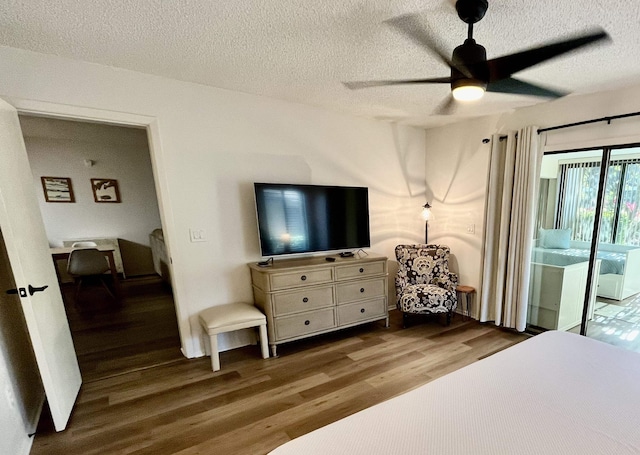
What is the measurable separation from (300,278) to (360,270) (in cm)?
71

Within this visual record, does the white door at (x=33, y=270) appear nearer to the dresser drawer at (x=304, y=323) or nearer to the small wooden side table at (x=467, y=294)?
the dresser drawer at (x=304, y=323)

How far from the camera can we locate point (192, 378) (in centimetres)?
236

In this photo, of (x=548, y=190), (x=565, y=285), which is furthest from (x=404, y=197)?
(x=565, y=285)

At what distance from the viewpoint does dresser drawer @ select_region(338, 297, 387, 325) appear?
295 cm

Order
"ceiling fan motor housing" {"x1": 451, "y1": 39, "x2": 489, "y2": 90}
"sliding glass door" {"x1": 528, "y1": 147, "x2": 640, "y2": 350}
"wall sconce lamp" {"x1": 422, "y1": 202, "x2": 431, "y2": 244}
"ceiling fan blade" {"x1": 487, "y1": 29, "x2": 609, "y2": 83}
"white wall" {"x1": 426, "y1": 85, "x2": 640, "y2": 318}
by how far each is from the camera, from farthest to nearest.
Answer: "wall sconce lamp" {"x1": 422, "y1": 202, "x2": 431, "y2": 244}
"sliding glass door" {"x1": 528, "y1": 147, "x2": 640, "y2": 350}
"white wall" {"x1": 426, "y1": 85, "x2": 640, "y2": 318}
"ceiling fan motor housing" {"x1": 451, "y1": 39, "x2": 489, "y2": 90}
"ceiling fan blade" {"x1": 487, "y1": 29, "x2": 609, "y2": 83}

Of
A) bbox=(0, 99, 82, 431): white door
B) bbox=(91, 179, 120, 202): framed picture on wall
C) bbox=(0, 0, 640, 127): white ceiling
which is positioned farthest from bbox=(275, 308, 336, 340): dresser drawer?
bbox=(91, 179, 120, 202): framed picture on wall

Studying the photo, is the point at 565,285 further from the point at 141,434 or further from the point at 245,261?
the point at 141,434

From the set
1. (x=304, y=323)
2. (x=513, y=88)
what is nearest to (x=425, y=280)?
(x=304, y=323)

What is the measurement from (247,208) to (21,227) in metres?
1.57

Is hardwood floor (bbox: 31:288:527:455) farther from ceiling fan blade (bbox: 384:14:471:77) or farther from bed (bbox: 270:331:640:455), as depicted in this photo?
ceiling fan blade (bbox: 384:14:471:77)

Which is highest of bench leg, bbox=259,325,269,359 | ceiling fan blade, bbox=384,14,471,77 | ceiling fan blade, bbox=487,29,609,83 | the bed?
ceiling fan blade, bbox=384,14,471,77

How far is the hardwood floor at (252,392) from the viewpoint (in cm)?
173

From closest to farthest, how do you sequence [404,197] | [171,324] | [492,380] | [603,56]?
[492,380]
[603,56]
[171,324]
[404,197]

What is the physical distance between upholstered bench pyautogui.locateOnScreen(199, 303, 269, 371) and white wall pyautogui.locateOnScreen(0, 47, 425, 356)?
0.57 ft
